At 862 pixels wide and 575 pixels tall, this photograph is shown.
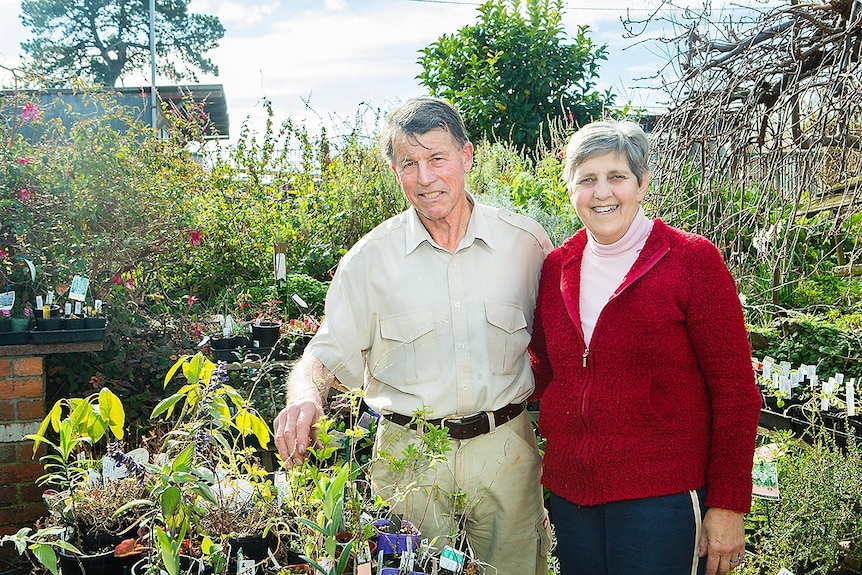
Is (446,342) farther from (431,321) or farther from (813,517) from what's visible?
(813,517)

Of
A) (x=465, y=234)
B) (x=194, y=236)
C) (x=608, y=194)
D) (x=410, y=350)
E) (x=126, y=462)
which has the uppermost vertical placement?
(x=608, y=194)

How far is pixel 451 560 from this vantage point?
5.15ft

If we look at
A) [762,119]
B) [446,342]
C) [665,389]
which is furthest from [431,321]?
[762,119]

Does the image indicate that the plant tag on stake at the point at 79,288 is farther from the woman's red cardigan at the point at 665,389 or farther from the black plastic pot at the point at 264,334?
the woman's red cardigan at the point at 665,389

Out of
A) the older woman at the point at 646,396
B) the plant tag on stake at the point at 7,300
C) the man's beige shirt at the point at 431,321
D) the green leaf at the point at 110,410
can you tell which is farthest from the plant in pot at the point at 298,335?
the older woman at the point at 646,396

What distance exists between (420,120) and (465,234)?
0.35 metres

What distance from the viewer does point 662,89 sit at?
3.05m

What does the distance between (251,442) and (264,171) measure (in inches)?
138

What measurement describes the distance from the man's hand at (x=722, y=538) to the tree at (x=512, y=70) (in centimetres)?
780

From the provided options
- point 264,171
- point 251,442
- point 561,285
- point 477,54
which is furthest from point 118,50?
point 561,285

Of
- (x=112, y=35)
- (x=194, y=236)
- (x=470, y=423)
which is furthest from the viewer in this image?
(x=112, y=35)

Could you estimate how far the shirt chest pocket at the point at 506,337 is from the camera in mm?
2123

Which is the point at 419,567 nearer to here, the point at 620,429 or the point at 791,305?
the point at 620,429

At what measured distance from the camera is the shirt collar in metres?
2.17
